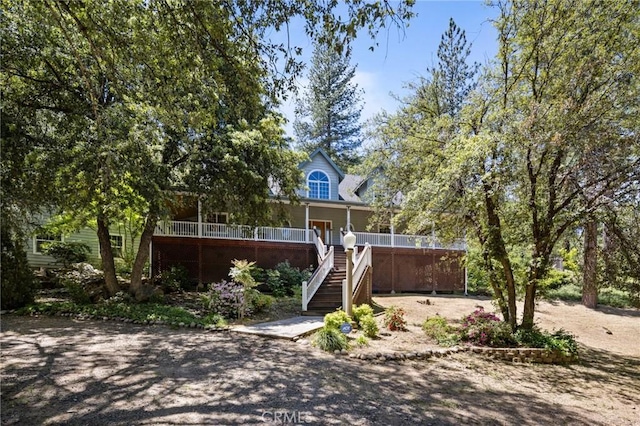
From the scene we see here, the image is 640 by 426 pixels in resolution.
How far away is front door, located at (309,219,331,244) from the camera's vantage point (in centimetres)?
2031

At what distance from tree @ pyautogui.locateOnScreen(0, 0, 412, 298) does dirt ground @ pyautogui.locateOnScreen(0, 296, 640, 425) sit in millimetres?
2888

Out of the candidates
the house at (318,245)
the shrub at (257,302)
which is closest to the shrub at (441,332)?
the house at (318,245)

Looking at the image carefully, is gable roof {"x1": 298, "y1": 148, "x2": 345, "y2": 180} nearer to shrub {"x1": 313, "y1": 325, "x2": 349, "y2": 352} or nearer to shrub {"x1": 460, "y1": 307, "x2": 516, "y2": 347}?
shrub {"x1": 460, "y1": 307, "x2": 516, "y2": 347}

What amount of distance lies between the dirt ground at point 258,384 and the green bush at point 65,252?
21.4ft

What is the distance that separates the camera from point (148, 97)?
691 cm

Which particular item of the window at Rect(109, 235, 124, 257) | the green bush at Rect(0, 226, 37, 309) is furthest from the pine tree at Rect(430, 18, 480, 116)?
the green bush at Rect(0, 226, 37, 309)

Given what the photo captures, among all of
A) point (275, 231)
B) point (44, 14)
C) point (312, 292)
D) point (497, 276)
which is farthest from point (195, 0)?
point (275, 231)

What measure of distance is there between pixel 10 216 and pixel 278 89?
5.48 metres

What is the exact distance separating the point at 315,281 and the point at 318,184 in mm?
7687

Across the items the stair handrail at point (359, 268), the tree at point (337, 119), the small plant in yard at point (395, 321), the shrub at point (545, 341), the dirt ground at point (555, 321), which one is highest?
the tree at point (337, 119)

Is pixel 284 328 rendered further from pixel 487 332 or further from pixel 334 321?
pixel 487 332

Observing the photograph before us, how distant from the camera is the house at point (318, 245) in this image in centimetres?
1580

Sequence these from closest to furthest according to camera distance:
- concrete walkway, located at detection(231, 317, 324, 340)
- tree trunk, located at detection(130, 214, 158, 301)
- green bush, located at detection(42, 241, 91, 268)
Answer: concrete walkway, located at detection(231, 317, 324, 340)
tree trunk, located at detection(130, 214, 158, 301)
green bush, located at detection(42, 241, 91, 268)

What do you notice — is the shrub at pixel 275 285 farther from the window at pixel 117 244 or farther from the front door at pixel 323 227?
the window at pixel 117 244
